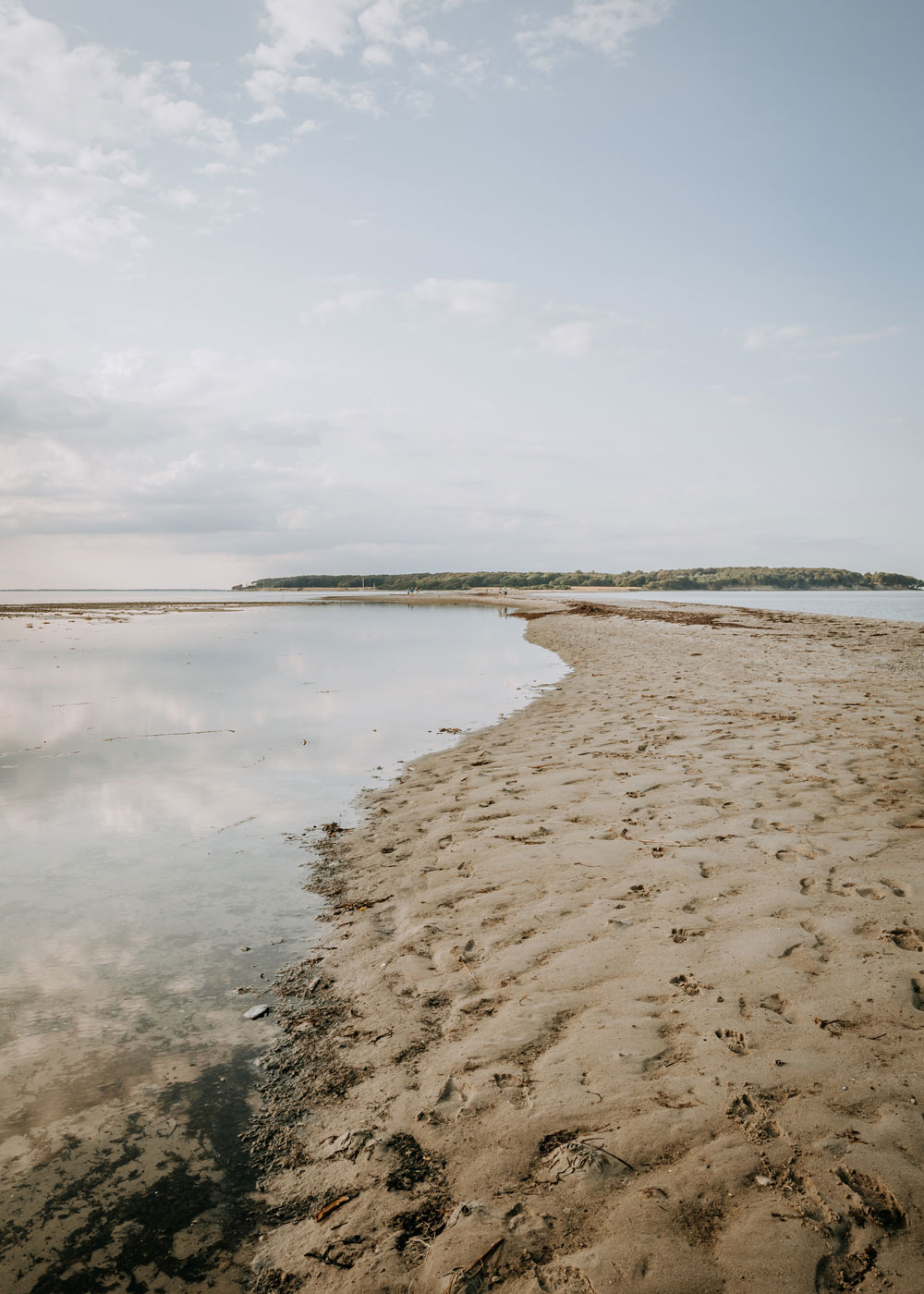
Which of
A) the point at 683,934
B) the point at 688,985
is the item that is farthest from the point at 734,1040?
the point at 683,934

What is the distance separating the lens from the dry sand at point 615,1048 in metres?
2.39

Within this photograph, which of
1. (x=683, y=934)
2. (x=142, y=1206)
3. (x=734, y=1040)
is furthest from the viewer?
(x=683, y=934)

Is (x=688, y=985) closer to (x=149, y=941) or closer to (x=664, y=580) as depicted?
(x=149, y=941)

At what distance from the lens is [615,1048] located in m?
3.38

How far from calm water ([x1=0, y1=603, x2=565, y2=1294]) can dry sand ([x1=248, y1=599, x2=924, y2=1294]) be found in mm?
358

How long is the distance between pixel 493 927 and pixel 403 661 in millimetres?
18741

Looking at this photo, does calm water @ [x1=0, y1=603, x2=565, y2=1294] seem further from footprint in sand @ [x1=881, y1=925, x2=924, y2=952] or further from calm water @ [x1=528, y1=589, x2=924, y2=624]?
calm water @ [x1=528, y1=589, x2=924, y2=624]

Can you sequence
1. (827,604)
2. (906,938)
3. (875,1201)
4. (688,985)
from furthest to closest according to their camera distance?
1. (827,604)
2. (906,938)
3. (688,985)
4. (875,1201)

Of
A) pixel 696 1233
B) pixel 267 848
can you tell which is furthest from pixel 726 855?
pixel 267 848

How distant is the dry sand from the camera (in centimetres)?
239

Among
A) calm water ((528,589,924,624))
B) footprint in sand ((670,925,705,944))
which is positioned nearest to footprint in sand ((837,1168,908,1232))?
footprint in sand ((670,925,705,944))

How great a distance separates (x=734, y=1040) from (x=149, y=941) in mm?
4159

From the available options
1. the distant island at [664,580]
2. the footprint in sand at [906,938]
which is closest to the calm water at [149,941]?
the footprint in sand at [906,938]

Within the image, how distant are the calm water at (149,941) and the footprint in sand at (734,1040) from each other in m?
2.35
